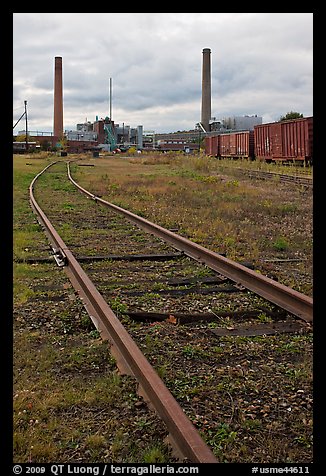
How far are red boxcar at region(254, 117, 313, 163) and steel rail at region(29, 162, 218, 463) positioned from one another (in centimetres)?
2062

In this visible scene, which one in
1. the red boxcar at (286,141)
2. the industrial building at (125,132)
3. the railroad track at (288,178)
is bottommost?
the railroad track at (288,178)

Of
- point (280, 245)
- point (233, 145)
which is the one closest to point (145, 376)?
point (280, 245)

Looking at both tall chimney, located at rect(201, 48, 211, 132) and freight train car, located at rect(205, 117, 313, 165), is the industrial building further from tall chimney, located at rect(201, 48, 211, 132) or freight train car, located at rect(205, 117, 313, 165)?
freight train car, located at rect(205, 117, 313, 165)

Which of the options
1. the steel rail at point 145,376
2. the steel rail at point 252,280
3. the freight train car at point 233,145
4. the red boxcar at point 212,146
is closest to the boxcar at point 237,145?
the freight train car at point 233,145

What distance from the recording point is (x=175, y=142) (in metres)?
103

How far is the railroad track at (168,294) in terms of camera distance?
3066mm

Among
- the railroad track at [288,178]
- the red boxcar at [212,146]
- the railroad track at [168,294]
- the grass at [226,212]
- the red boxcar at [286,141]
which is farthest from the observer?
the red boxcar at [212,146]

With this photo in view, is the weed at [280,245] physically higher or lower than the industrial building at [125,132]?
lower

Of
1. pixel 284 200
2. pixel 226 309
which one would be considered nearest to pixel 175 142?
pixel 284 200

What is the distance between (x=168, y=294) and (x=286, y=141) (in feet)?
79.8

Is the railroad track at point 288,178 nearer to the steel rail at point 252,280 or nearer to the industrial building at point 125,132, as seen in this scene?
the steel rail at point 252,280

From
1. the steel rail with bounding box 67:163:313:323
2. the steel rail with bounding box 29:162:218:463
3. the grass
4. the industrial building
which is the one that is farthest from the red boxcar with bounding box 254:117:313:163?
the industrial building

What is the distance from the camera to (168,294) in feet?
18.4

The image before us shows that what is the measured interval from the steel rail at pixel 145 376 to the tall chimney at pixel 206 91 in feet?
254
